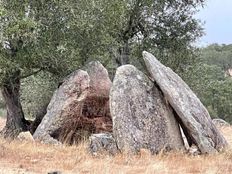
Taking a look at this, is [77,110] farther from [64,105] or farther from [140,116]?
[140,116]

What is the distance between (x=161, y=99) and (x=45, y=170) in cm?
491

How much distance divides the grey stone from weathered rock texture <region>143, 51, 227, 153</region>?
199cm

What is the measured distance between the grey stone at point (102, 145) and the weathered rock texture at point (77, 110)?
7.86 ft

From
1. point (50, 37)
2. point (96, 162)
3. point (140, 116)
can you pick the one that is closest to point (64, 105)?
point (50, 37)

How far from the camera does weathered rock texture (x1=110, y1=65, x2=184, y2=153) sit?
12.7 metres

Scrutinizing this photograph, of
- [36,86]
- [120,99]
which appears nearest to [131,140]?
[120,99]

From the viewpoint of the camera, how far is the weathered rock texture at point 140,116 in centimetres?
1269

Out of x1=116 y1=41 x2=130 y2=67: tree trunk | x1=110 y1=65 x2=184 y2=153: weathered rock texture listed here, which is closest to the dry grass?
x1=110 y1=65 x2=184 y2=153: weathered rock texture

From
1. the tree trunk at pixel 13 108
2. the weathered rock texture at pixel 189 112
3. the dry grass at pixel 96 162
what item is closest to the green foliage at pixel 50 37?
the tree trunk at pixel 13 108

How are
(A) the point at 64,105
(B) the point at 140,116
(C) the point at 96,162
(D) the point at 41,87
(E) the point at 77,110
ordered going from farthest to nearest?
(D) the point at 41,87 → (E) the point at 77,110 → (A) the point at 64,105 → (B) the point at 140,116 → (C) the point at 96,162

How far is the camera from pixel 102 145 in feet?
40.4

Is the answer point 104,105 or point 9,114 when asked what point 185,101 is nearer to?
point 104,105

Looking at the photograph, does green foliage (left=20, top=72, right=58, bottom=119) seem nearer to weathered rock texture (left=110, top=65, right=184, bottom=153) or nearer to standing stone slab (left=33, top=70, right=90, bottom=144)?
standing stone slab (left=33, top=70, right=90, bottom=144)

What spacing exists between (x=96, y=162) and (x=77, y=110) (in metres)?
4.62
